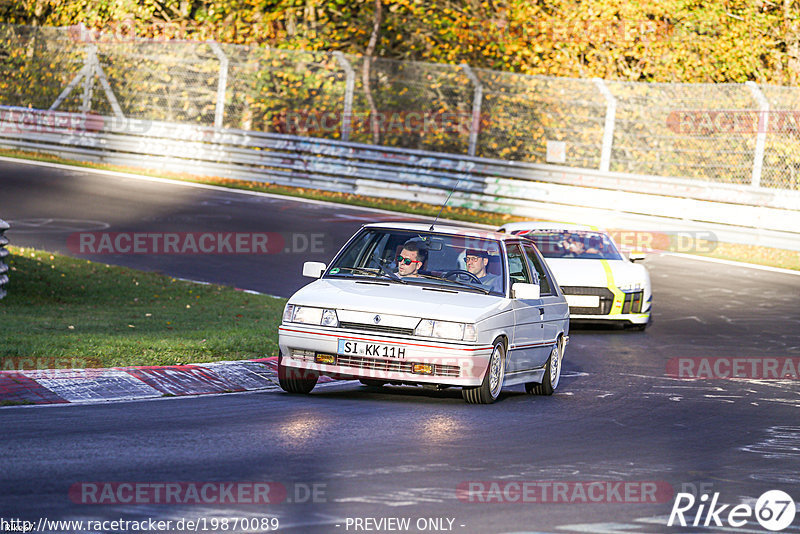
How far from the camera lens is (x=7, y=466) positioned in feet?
22.7

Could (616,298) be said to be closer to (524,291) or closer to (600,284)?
(600,284)

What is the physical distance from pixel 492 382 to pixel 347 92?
20.9 m

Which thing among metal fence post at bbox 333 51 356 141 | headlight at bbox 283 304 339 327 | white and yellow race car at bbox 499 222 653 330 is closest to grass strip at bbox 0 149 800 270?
metal fence post at bbox 333 51 356 141

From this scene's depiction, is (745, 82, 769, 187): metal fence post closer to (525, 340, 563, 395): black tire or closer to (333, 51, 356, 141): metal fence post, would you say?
(333, 51, 356, 141): metal fence post

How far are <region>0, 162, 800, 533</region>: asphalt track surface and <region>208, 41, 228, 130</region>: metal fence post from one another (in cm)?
1773

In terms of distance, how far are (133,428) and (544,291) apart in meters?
4.80

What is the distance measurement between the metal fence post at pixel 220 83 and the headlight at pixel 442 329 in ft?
71.6

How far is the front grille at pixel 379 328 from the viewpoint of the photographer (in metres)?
9.91

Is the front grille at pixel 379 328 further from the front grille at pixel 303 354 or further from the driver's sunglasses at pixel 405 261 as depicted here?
the driver's sunglasses at pixel 405 261

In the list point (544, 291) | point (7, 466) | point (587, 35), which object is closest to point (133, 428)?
point (7, 466)

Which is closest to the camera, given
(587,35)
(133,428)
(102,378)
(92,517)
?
(92,517)

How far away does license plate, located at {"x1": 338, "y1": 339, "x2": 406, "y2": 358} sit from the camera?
32.5 ft

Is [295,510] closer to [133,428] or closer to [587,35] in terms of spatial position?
[133,428]

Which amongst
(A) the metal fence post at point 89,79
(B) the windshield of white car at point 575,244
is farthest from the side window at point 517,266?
(A) the metal fence post at point 89,79
